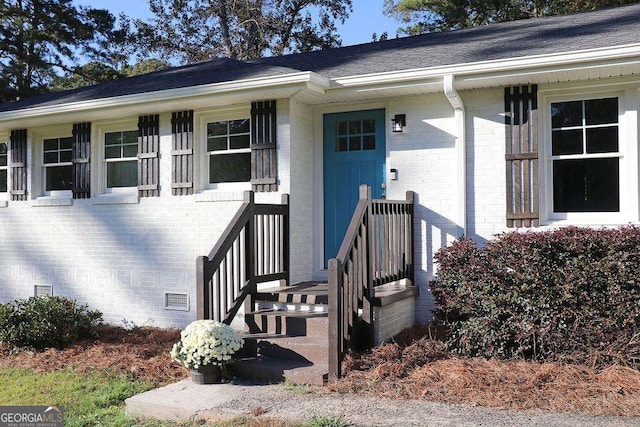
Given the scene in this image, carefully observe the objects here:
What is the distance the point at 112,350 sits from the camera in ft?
22.5

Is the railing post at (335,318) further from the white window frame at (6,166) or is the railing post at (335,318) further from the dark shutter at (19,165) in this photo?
the white window frame at (6,166)

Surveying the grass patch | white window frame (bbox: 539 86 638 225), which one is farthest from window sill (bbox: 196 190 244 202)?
white window frame (bbox: 539 86 638 225)

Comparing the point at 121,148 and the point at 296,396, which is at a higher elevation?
the point at 121,148

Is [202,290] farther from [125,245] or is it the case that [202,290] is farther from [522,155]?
[522,155]

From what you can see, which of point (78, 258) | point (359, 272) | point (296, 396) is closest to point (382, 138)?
point (359, 272)

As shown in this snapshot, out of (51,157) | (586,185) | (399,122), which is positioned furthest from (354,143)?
(51,157)

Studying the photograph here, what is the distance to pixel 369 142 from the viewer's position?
25.5 ft

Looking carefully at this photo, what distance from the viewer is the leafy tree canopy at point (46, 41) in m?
20.2

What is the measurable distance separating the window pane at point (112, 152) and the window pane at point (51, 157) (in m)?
1.04

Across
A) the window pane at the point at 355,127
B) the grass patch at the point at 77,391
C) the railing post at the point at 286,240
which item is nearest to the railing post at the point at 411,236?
the window pane at the point at 355,127

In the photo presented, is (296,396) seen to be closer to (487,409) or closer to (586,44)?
(487,409)

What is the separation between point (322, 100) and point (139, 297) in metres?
3.73

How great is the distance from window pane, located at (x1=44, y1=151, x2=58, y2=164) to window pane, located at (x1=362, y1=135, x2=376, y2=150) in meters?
5.00

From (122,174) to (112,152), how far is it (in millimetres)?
383
